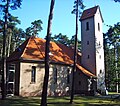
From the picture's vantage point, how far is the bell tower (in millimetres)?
36219

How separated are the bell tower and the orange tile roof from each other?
174cm

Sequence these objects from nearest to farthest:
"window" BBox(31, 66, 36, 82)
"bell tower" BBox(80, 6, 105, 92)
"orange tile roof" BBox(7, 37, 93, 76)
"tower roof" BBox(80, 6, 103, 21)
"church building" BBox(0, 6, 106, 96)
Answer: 1. "church building" BBox(0, 6, 106, 96)
2. "window" BBox(31, 66, 36, 82)
3. "orange tile roof" BBox(7, 37, 93, 76)
4. "bell tower" BBox(80, 6, 105, 92)
5. "tower roof" BBox(80, 6, 103, 21)

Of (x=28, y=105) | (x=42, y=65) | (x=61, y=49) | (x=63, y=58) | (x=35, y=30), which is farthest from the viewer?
(x=35, y=30)

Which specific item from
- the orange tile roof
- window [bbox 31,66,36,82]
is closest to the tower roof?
the orange tile roof

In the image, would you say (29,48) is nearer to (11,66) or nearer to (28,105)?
(11,66)

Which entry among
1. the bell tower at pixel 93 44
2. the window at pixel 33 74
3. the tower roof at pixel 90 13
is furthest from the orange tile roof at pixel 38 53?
the tower roof at pixel 90 13

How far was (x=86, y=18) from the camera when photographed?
3816 cm

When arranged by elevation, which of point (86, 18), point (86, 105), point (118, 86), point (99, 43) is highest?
point (86, 18)

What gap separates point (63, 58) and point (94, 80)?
5960 mm

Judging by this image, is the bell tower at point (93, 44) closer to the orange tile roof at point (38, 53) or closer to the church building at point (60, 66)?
the church building at point (60, 66)

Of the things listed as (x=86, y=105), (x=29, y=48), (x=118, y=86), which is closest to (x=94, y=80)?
(x=29, y=48)

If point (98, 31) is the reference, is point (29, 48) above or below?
below

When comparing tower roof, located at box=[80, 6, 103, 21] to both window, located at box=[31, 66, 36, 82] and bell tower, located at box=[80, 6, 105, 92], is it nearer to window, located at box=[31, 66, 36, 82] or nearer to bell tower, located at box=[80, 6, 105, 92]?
bell tower, located at box=[80, 6, 105, 92]

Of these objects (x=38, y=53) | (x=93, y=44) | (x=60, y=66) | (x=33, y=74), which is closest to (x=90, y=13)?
(x=93, y=44)
